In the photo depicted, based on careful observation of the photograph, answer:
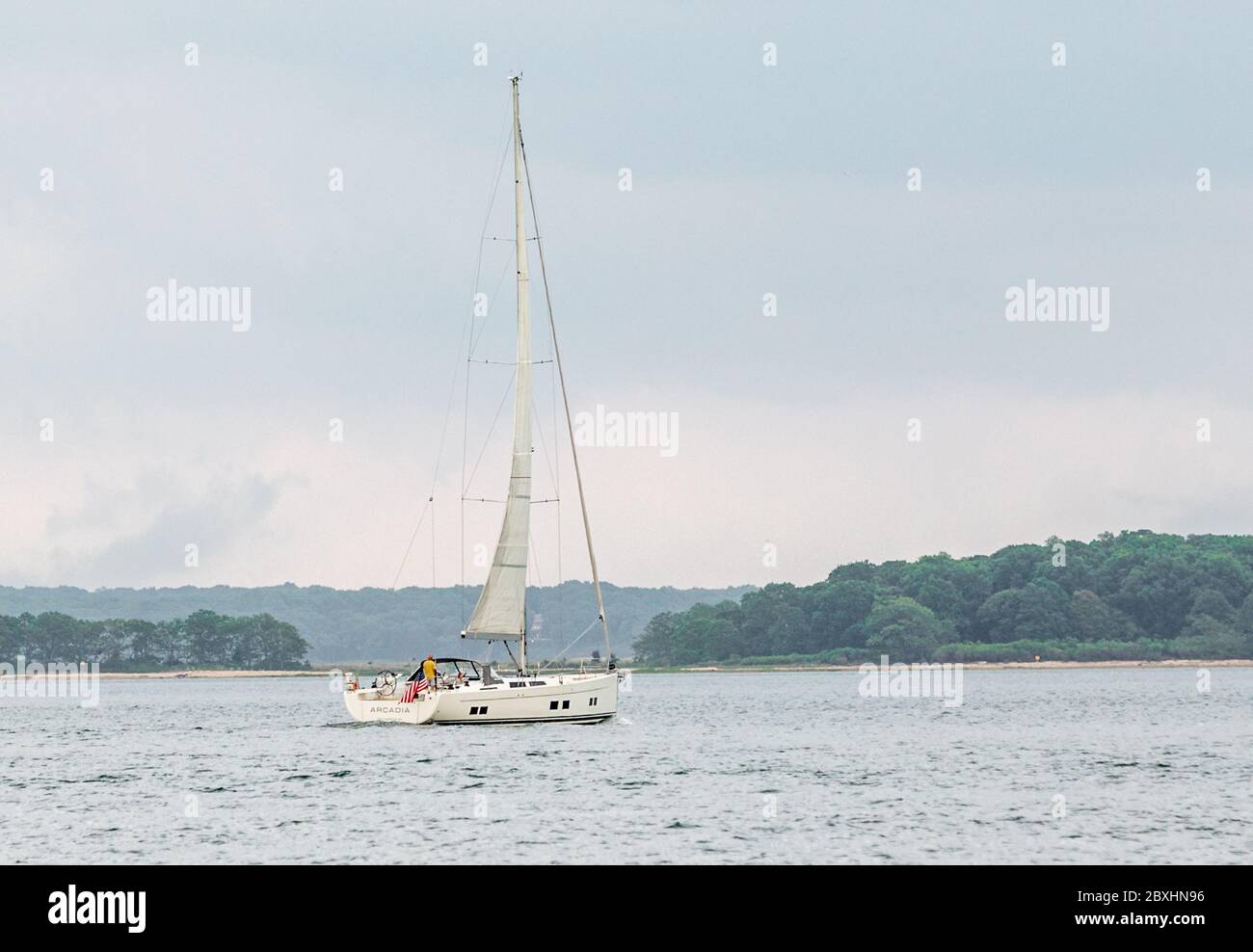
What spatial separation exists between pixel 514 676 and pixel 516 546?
233 inches

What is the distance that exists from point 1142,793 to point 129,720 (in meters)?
82.6

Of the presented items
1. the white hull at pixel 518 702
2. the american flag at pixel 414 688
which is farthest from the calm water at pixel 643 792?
the american flag at pixel 414 688

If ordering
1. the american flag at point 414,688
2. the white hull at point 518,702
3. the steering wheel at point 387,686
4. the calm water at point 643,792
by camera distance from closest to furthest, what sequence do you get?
1. the calm water at point 643,792
2. the white hull at point 518,702
3. the american flag at point 414,688
4. the steering wheel at point 387,686

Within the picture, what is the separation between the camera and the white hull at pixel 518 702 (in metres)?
74.2

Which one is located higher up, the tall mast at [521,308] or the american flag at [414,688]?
the tall mast at [521,308]

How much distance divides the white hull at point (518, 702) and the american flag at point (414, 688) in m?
0.27

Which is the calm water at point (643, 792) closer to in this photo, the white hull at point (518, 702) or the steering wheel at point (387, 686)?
the white hull at point (518, 702)

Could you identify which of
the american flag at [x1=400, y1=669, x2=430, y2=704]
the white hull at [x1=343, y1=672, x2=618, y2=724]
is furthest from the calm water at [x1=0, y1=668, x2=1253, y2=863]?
the american flag at [x1=400, y1=669, x2=430, y2=704]

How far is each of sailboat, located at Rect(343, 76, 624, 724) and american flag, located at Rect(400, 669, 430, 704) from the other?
38 mm

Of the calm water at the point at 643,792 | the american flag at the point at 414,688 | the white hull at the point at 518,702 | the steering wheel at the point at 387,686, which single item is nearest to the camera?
the calm water at the point at 643,792

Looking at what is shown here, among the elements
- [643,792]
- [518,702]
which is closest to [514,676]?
[518,702]

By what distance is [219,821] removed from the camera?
48.2 meters
